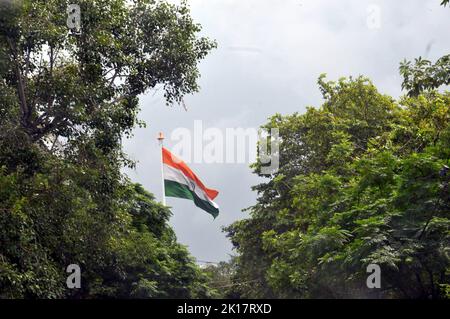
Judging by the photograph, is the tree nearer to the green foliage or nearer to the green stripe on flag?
the green foliage

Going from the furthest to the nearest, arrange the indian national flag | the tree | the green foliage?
the indian national flag < the green foliage < the tree

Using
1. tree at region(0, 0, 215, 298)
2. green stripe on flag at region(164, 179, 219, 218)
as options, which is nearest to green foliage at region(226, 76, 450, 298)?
green stripe on flag at region(164, 179, 219, 218)

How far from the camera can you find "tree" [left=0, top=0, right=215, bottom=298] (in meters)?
13.9

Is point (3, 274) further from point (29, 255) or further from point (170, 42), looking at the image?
point (170, 42)

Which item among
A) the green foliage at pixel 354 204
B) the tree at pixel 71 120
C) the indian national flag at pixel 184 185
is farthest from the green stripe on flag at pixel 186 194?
the tree at pixel 71 120

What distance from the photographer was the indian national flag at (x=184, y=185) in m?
26.7

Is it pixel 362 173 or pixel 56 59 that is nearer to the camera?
pixel 56 59

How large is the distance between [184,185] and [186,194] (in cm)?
43

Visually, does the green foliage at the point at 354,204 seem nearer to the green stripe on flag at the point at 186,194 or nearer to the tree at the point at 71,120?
the green stripe on flag at the point at 186,194

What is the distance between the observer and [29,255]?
1362 centimetres

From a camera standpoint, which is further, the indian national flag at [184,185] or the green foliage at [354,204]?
the indian national flag at [184,185]

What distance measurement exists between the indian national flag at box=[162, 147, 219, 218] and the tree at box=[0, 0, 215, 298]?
738 centimetres
